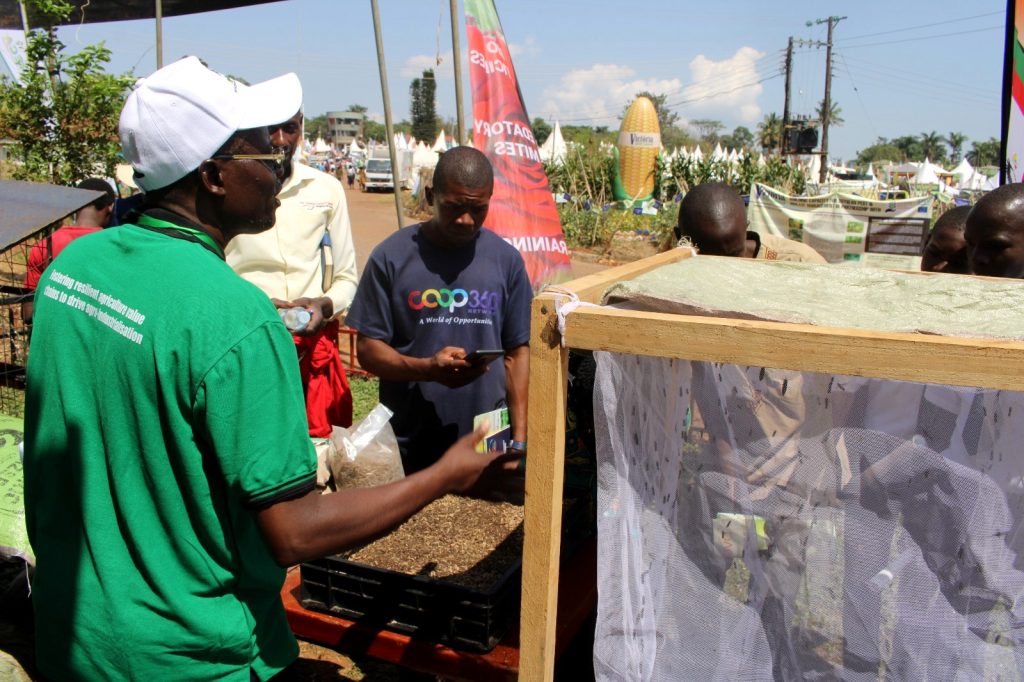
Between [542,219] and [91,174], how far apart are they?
4.84 metres

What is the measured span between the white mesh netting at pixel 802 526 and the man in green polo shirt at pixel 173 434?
480mm

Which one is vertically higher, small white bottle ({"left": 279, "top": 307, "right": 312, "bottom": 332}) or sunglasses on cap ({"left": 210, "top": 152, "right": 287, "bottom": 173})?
sunglasses on cap ({"left": 210, "top": 152, "right": 287, "bottom": 173})

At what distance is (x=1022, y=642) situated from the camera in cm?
129

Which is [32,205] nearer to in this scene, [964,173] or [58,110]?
[58,110]

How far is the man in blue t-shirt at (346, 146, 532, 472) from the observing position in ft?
9.06

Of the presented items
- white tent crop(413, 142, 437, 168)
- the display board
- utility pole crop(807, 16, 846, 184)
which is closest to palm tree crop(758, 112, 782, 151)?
utility pole crop(807, 16, 846, 184)

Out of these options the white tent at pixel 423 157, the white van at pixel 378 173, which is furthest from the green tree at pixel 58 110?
the white van at pixel 378 173

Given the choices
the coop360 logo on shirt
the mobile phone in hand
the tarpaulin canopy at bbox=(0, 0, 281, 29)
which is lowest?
the mobile phone in hand

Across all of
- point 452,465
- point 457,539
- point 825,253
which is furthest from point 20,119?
point 825,253

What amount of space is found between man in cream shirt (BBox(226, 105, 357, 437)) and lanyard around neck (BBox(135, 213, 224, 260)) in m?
1.81

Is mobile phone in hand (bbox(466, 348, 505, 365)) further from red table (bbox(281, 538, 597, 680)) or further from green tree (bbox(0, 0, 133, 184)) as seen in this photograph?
green tree (bbox(0, 0, 133, 184))

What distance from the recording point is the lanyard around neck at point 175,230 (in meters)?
1.31

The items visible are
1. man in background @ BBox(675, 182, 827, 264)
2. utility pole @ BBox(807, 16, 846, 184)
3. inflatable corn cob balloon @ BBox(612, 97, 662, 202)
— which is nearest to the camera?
man in background @ BBox(675, 182, 827, 264)

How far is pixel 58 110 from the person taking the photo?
22.6ft
